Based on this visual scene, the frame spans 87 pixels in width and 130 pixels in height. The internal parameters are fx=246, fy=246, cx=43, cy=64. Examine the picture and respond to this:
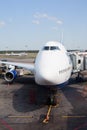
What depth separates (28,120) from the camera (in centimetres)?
1566

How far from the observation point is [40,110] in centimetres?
1800

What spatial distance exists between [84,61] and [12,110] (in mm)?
13168

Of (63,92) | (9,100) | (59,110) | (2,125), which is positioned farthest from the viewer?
(63,92)

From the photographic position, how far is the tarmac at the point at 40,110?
14.5 meters

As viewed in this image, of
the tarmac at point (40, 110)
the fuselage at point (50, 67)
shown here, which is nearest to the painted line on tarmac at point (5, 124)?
the tarmac at point (40, 110)

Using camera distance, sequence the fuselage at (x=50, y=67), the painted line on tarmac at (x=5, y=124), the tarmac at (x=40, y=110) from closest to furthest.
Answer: the painted line on tarmac at (x=5, y=124)
the tarmac at (x=40, y=110)
the fuselage at (x=50, y=67)

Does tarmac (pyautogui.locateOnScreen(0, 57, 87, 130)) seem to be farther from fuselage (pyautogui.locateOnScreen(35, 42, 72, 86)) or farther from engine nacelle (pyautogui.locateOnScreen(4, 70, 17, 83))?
engine nacelle (pyautogui.locateOnScreen(4, 70, 17, 83))

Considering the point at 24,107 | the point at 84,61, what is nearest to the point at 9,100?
the point at 24,107

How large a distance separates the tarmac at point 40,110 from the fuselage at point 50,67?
2.26 m

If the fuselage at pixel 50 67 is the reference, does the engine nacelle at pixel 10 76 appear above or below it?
below

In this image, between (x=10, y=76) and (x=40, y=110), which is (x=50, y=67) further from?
(x=10, y=76)

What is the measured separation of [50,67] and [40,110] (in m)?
3.55

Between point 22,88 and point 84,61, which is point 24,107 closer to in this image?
point 22,88

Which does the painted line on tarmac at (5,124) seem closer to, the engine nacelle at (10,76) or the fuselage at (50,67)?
the fuselage at (50,67)
